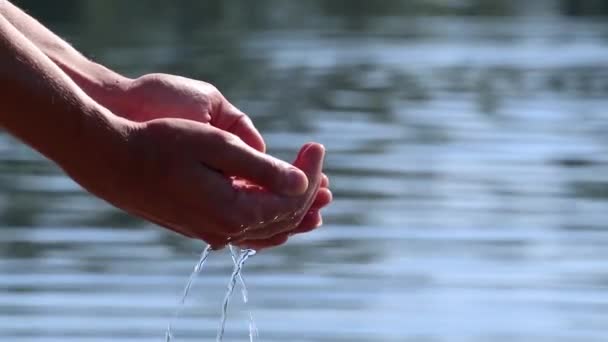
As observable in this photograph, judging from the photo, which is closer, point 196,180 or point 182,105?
point 196,180

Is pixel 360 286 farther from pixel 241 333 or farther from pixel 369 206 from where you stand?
pixel 369 206

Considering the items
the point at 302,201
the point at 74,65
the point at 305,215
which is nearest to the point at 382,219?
the point at 74,65

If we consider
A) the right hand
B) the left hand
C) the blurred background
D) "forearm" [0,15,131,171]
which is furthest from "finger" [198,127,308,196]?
the blurred background

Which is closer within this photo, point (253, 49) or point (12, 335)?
point (12, 335)

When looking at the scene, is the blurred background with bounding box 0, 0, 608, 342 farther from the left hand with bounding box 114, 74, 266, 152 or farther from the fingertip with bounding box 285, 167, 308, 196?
the fingertip with bounding box 285, 167, 308, 196

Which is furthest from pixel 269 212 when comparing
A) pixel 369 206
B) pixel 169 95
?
pixel 369 206

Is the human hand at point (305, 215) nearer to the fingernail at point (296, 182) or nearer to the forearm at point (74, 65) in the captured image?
the fingernail at point (296, 182)

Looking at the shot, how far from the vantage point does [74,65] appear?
8.18 feet

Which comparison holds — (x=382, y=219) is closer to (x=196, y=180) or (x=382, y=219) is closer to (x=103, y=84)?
(x=103, y=84)

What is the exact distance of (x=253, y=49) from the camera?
64.0 ft

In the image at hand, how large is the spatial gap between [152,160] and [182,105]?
37cm

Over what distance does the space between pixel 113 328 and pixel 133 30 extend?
52.0 feet

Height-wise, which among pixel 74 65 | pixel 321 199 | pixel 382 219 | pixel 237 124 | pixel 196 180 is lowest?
pixel 196 180

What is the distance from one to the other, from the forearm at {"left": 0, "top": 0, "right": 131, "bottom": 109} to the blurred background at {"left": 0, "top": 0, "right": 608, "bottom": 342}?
13.4 feet
